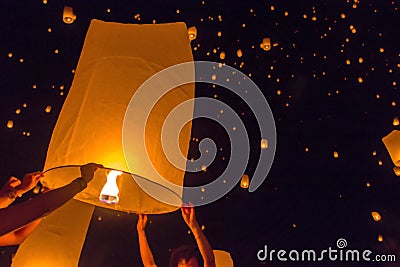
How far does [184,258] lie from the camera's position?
84.8 inches

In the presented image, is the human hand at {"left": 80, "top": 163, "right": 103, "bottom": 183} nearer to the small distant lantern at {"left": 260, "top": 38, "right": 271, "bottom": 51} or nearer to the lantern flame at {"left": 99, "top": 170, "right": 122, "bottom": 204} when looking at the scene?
the lantern flame at {"left": 99, "top": 170, "right": 122, "bottom": 204}

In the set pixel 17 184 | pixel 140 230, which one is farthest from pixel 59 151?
pixel 140 230

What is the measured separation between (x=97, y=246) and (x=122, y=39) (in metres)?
2.27

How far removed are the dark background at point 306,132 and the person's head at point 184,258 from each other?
4.04 feet

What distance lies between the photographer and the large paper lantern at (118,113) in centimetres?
115

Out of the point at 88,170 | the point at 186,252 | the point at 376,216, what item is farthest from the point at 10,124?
the point at 376,216

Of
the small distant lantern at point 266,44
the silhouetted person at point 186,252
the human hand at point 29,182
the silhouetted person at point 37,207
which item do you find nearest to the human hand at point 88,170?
the silhouetted person at point 37,207

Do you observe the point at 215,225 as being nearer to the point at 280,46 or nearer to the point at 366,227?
the point at 366,227

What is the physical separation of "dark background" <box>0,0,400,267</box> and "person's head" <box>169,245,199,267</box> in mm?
1231

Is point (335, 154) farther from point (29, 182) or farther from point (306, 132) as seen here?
point (29, 182)

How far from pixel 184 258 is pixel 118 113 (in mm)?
1160

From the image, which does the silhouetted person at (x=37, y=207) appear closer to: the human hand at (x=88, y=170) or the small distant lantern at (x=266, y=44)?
the human hand at (x=88, y=170)

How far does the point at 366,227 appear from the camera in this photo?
3.50 metres

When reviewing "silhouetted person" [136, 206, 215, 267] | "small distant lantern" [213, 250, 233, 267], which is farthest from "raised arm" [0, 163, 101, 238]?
"small distant lantern" [213, 250, 233, 267]
